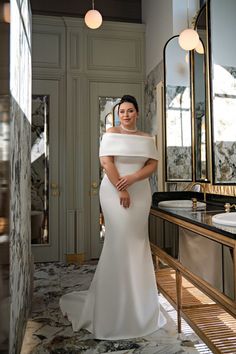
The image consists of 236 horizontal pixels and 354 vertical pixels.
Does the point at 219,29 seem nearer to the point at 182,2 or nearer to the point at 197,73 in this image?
the point at 197,73

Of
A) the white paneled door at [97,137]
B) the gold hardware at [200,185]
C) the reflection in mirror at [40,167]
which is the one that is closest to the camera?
the gold hardware at [200,185]

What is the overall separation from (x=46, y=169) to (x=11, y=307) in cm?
247

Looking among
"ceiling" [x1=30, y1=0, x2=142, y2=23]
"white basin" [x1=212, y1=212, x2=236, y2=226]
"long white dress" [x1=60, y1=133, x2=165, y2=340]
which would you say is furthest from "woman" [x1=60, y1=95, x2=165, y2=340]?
"ceiling" [x1=30, y1=0, x2=142, y2=23]

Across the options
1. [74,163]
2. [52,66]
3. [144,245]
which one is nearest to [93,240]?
[74,163]

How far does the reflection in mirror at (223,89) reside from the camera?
2268 millimetres

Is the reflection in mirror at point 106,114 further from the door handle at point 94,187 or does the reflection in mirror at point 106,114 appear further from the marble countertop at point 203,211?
the marble countertop at point 203,211

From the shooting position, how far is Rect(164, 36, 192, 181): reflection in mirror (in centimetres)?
290

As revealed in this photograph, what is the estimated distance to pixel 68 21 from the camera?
376cm

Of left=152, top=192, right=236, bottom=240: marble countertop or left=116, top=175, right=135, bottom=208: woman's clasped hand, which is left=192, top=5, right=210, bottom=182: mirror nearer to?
left=152, top=192, right=236, bottom=240: marble countertop

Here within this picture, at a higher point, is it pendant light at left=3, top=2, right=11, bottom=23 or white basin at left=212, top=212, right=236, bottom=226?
pendant light at left=3, top=2, right=11, bottom=23

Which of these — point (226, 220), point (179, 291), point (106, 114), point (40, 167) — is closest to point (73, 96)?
point (106, 114)

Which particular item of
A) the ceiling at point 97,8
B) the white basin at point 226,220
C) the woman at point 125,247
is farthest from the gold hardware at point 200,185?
the ceiling at point 97,8

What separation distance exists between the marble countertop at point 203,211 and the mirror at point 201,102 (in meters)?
0.20

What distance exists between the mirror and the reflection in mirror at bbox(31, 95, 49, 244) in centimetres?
183
